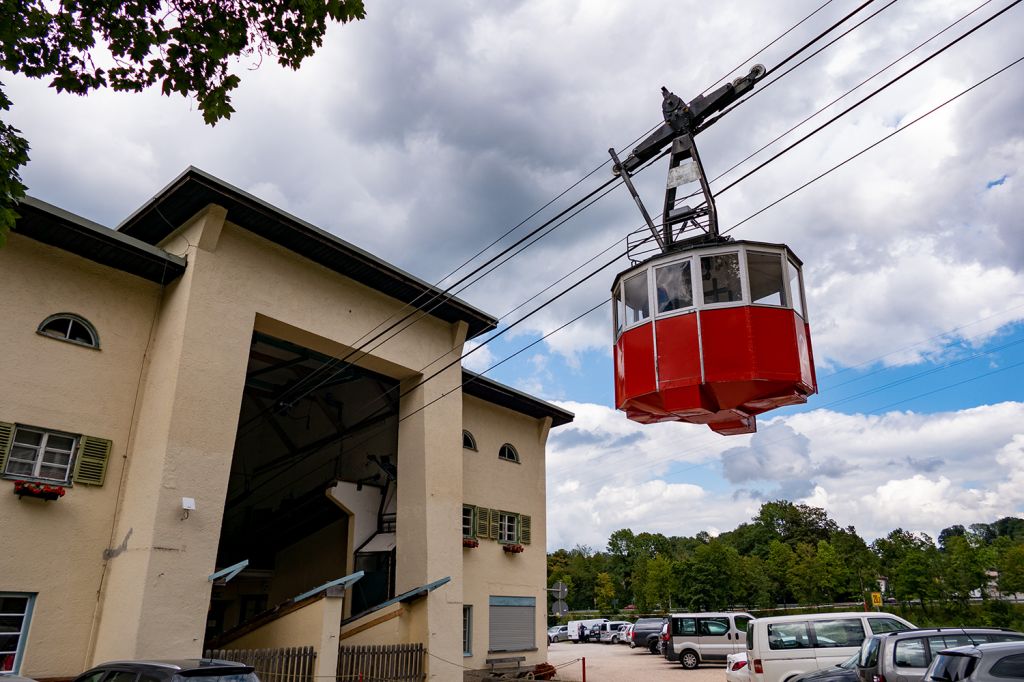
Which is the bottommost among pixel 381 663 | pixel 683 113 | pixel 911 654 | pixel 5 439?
pixel 381 663

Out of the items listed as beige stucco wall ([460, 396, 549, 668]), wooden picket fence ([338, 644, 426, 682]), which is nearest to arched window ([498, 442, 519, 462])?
beige stucco wall ([460, 396, 549, 668])

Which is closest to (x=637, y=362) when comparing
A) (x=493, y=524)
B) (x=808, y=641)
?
(x=808, y=641)

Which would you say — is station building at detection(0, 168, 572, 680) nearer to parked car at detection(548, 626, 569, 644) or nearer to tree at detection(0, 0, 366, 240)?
tree at detection(0, 0, 366, 240)

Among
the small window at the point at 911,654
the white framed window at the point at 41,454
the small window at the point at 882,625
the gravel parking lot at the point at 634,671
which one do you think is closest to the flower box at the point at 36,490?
the white framed window at the point at 41,454

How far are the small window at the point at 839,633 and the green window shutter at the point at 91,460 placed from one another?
48.7 feet

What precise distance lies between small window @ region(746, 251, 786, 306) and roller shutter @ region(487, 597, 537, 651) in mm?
13706

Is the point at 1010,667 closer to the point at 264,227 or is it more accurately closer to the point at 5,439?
the point at 264,227

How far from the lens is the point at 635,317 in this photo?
373 inches

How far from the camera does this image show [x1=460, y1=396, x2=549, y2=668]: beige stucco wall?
18547mm

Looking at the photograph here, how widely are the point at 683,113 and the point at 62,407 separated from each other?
11.4 metres

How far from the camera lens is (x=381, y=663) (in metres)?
13.6

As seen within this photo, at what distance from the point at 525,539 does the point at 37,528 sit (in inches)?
535

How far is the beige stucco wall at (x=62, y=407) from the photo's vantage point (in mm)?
10414

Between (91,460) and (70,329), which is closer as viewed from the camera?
(91,460)
